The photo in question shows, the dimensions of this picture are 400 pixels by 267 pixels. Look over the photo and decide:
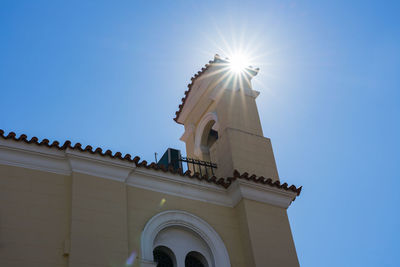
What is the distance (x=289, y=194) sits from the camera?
12805 millimetres

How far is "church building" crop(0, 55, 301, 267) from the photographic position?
32.6ft

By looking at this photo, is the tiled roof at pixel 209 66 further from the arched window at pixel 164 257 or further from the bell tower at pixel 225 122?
the arched window at pixel 164 257

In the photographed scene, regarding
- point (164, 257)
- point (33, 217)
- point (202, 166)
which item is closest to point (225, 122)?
point (202, 166)

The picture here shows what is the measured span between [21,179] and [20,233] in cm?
114

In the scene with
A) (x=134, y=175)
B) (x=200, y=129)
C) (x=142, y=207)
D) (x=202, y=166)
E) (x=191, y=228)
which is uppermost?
(x=200, y=129)

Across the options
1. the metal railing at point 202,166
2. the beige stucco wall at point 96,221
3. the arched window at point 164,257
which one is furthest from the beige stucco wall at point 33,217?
the metal railing at point 202,166

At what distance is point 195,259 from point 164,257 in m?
0.65

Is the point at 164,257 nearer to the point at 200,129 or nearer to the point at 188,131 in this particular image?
the point at 200,129

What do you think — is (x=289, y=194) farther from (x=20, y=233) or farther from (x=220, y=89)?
(x=20, y=233)

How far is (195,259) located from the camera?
11492 millimetres

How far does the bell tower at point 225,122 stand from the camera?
13422 millimetres

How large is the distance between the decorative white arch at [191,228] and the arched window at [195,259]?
0.20m

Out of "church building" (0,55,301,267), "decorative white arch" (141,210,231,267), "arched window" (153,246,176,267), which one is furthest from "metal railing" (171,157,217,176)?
"arched window" (153,246,176,267)

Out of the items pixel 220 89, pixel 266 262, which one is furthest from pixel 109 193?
pixel 220 89
